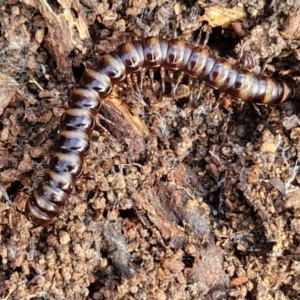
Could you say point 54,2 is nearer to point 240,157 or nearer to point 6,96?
point 6,96

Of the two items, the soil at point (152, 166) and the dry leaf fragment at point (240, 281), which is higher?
the soil at point (152, 166)

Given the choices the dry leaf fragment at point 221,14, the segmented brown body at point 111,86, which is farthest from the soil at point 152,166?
the segmented brown body at point 111,86

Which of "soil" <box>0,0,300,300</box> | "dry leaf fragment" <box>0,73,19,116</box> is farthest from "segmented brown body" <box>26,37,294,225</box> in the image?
"dry leaf fragment" <box>0,73,19,116</box>

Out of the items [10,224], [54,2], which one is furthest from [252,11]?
[10,224]

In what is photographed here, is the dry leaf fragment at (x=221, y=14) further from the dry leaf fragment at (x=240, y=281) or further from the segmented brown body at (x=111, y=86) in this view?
the dry leaf fragment at (x=240, y=281)

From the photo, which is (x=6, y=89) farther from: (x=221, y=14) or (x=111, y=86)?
(x=221, y=14)

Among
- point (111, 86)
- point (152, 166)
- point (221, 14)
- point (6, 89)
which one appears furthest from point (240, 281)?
point (6, 89)

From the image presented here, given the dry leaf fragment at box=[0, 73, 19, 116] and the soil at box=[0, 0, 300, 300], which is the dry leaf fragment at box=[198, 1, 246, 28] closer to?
the soil at box=[0, 0, 300, 300]
